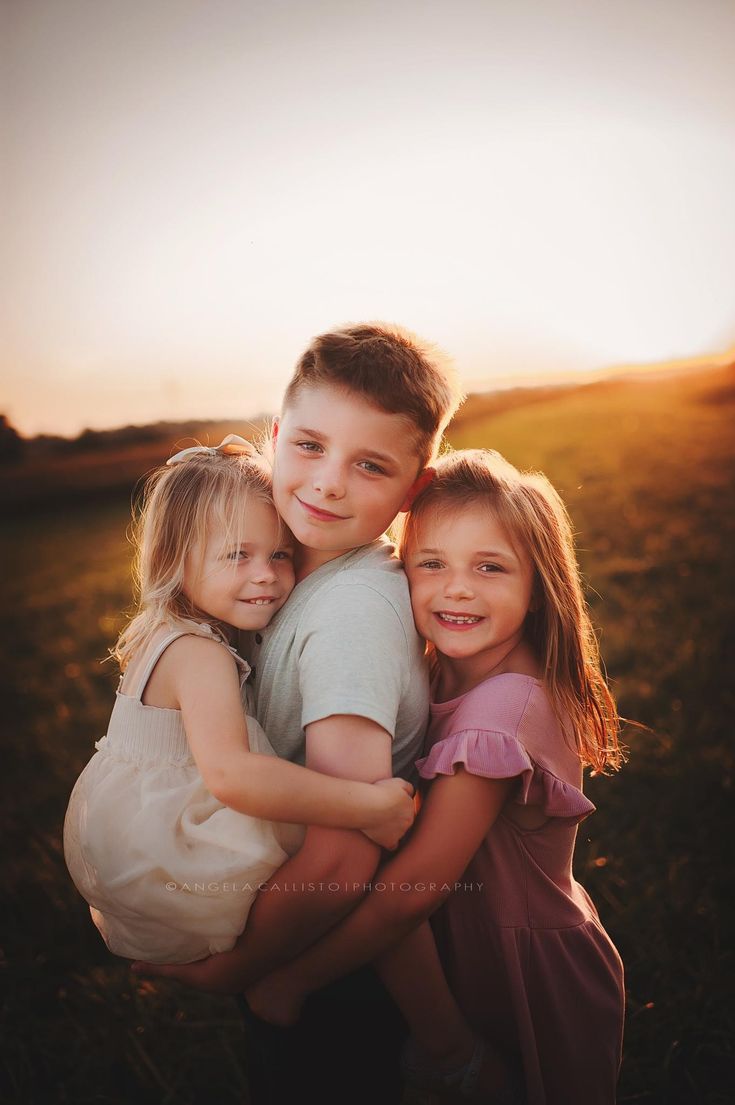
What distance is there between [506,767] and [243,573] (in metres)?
0.74

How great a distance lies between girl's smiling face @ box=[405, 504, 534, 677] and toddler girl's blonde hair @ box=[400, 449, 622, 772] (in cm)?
3

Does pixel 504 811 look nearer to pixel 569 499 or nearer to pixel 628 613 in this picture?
pixel 628 613

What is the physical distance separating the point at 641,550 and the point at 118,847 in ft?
20.6

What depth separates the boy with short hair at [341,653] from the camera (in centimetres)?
168

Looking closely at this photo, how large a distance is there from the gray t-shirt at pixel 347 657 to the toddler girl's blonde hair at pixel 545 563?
229 millimetres

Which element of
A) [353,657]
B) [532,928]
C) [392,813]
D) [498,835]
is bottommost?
[532,928]

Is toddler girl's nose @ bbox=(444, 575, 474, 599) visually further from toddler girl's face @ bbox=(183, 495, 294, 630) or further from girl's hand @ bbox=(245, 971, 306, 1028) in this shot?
girl's hand @ bbox=(245, 971, 306, 1028)

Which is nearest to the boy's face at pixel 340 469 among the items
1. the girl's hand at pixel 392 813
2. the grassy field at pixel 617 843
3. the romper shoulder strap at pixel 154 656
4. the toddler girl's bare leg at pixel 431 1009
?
the romper shoulder strap at pixel 154 656

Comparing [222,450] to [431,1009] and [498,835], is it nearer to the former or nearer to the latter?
[498,835]

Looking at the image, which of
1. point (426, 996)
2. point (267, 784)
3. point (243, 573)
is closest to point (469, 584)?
point (243, 573)

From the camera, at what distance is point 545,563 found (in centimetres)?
202

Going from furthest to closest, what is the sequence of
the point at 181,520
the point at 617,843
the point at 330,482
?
the point at 617,843
the point at 181,520
the point at 330,482

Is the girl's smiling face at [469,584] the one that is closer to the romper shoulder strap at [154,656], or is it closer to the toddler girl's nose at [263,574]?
the toddler girl's nose at [263,574]

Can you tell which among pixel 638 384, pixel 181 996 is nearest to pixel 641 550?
pixel 181 996
